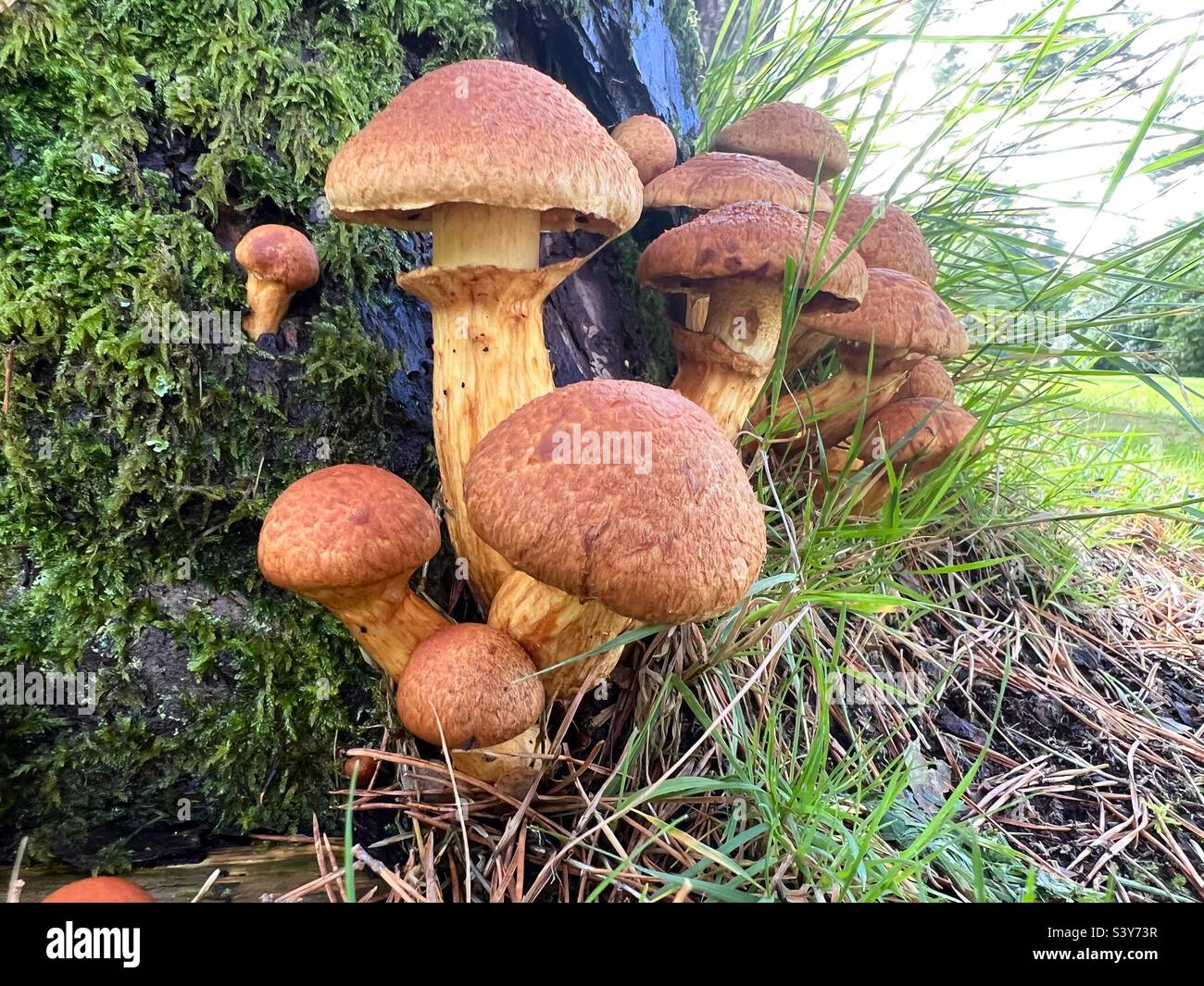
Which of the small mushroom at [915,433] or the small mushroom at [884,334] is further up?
the small mushroom at [884,334]

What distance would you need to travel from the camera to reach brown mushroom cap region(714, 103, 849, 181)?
332cm

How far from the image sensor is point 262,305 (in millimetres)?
2174

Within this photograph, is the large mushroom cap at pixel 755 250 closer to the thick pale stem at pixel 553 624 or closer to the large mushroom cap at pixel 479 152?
the large mushroom cap at pixel 479 152

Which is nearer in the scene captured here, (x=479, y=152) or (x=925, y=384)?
(x=479, y=152)

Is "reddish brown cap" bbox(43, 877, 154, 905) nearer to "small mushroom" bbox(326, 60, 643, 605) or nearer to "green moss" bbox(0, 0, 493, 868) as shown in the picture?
"green moss" bbox(0, 0, 493, 868)

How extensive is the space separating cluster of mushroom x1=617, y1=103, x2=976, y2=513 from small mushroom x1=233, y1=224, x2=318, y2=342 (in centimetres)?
130

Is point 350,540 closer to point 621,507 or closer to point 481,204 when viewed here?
point 621,507

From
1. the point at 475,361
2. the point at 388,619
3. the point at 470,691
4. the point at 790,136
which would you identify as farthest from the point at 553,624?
the point at 790,136

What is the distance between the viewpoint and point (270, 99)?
2330mm

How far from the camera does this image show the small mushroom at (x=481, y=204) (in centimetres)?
176

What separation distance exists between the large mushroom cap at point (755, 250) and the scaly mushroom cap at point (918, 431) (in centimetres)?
62

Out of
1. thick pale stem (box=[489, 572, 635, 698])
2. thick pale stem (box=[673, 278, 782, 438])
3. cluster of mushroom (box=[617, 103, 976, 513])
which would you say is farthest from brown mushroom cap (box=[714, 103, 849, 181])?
thick pale stem (box=[489, 572, 635, 698])

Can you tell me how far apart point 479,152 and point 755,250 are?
1.10m

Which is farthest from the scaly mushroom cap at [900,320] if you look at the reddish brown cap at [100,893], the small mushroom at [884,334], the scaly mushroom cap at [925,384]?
the reddish brown cap at [100,893]
